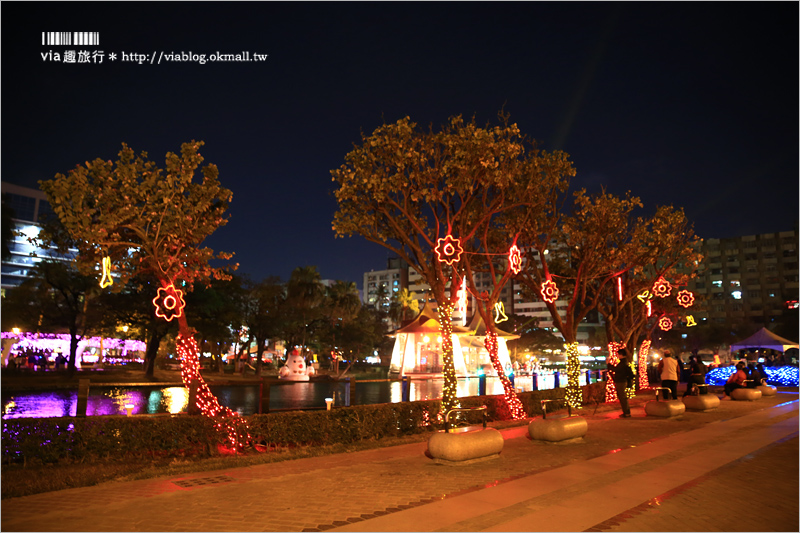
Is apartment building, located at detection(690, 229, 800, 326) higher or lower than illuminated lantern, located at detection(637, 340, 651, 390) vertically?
higher

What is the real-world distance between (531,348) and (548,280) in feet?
226

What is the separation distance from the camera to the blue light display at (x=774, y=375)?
29.3 metres

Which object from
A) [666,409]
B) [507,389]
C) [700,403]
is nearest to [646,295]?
[700,403]

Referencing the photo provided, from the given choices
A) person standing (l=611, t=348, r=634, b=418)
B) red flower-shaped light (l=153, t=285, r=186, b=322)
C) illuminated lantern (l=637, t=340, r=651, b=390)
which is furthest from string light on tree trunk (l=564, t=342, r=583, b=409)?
red flower-shaped light (l=153, t=285, r=186, b=322)

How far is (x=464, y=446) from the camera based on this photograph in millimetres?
9000

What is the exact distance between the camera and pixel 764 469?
29.0 feet

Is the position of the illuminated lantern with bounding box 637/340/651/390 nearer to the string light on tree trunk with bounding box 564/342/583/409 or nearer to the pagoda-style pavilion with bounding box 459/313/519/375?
the string light on tree trunk with bounding box 564/342/583/409

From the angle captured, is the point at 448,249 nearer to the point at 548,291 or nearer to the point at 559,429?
the point at 559,429

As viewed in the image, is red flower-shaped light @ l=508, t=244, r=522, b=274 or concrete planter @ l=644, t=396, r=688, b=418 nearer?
concrete planter @ l=644, t=396, r=688, b=418

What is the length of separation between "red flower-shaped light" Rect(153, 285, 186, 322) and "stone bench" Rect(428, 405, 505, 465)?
5.46 meters

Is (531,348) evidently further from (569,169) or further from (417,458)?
(417,458)

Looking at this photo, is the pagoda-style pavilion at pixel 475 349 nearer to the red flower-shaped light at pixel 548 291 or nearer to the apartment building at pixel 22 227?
the red flower-shaped light at pixel 548 291

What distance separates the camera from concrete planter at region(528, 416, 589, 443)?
443 inches

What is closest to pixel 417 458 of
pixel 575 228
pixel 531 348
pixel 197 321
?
pixel 575 228
